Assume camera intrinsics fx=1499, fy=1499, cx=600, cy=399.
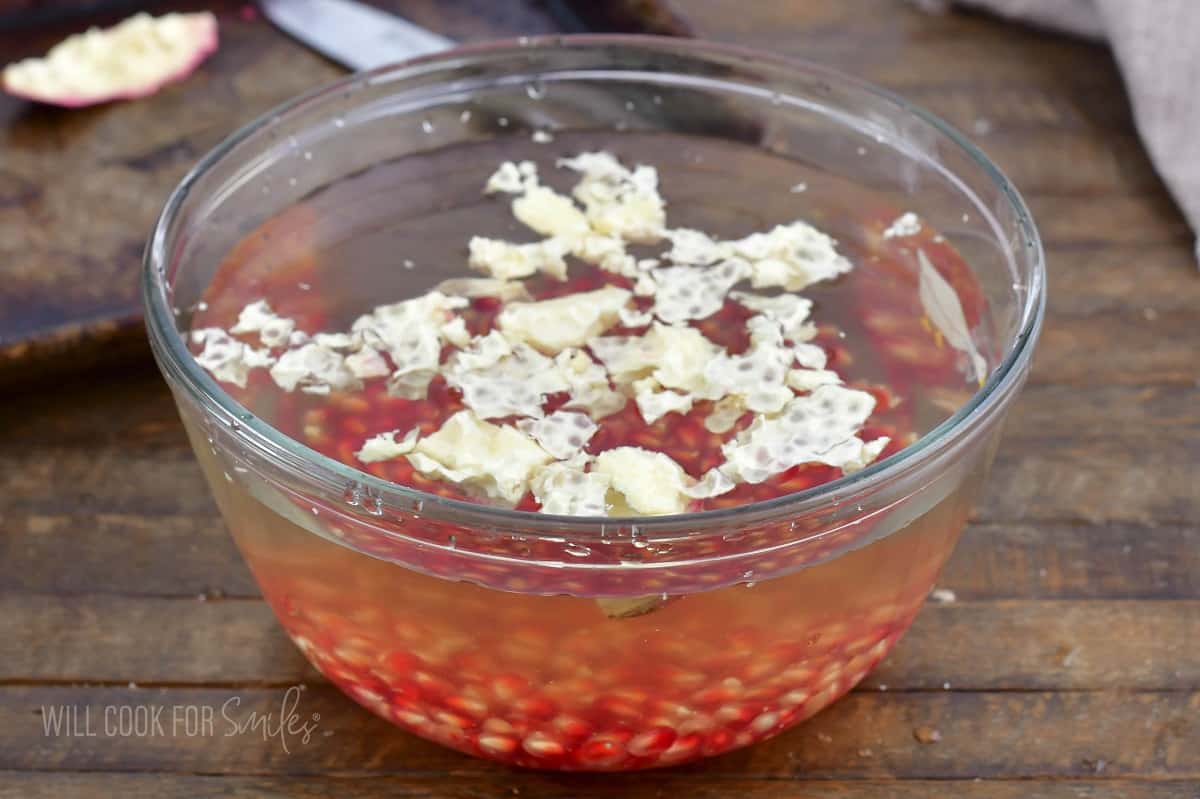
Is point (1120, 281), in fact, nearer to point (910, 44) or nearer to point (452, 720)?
point (910, 44)

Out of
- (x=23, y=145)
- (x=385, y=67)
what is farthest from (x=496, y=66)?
(x=23, y=145)

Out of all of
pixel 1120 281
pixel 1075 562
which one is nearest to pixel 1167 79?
pixel 1120 281

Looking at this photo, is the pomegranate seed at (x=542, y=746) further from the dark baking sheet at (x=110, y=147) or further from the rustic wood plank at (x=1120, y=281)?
the rustic wood plank at (x=1120, y=281)

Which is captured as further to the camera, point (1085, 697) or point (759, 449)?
point (1085, 697)

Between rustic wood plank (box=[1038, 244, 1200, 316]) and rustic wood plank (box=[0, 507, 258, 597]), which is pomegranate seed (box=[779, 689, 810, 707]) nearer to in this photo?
rustic wood plank (box=[0, 507, 258, 597])

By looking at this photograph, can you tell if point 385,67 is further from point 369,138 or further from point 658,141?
point 658,141

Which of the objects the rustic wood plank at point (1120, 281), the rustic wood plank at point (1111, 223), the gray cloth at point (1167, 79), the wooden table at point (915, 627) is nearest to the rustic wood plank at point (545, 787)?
the wooden table at point (915, 627)
